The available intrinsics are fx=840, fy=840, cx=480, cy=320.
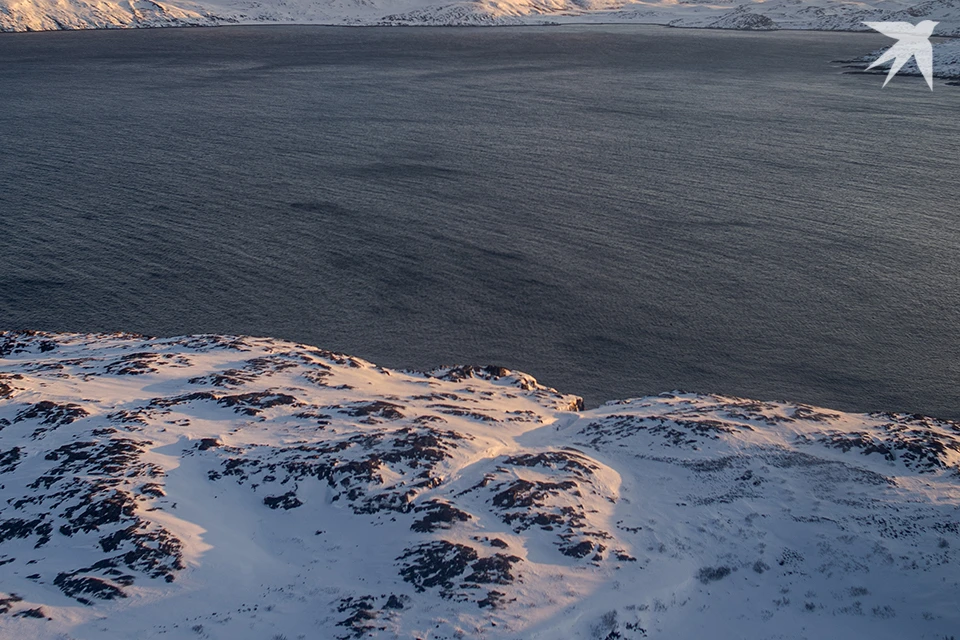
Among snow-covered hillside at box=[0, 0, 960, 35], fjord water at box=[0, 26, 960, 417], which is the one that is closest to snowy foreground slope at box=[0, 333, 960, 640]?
fjord water at box=[0, 26, 960, 417]

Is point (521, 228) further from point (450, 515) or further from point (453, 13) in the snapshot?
point (453, 13)

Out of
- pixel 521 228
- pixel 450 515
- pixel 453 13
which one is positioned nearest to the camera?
pixel 450 515

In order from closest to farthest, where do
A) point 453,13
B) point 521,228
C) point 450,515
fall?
point 450,515 → point 521,228 → point 453,13

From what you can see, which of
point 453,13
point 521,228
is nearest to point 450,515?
point 521,228

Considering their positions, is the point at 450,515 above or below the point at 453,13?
below

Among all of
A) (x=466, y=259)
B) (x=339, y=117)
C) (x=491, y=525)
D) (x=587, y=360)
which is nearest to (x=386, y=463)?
(x=491, y=525)

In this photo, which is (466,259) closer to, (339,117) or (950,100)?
(339,117)

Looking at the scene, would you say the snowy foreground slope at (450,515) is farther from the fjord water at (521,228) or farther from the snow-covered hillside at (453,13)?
the snow-covered hillside at (453,13)

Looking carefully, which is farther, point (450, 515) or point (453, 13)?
point (453, 13)
